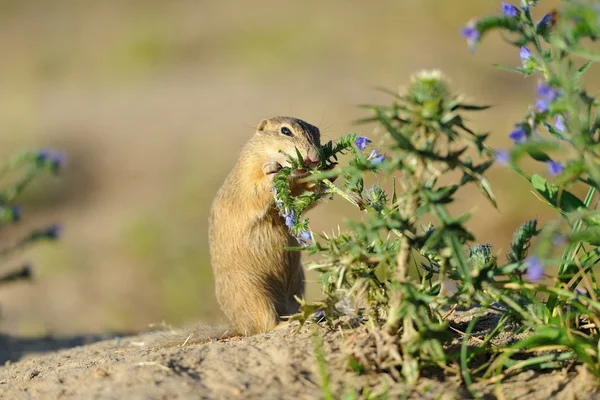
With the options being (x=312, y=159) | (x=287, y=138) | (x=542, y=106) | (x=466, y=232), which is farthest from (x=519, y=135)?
(x=287, y=138)

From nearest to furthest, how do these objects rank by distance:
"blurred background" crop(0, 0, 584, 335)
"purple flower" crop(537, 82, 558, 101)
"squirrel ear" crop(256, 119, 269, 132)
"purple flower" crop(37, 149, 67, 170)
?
"purple flower" crop(537, 82, 558, 101) < "squirrel ear" crop(256, 119, 269, 132) < "purple flower" crop(37, 149, 67, 170) < "blurred background" crop(0, 0, 584, 335)

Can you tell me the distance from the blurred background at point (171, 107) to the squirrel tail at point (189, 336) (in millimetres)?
1720

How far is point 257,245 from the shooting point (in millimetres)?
5246

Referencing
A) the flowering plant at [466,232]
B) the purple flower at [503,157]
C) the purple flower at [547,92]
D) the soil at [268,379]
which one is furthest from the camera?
the soil at [268,379]

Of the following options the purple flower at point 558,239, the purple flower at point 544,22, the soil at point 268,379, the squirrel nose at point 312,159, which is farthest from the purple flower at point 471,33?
the squirrel nose at point 312,159

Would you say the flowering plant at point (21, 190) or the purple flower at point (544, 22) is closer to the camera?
the purple flower at point (544, 22)

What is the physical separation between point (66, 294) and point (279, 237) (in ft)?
18.8

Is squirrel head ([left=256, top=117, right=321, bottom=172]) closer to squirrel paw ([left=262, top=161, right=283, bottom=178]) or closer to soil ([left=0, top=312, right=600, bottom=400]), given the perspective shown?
squirrel paw ([left=262, top=161, right=283, bottom=178])

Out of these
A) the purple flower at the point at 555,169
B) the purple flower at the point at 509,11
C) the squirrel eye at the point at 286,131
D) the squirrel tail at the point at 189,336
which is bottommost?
the squirrel tail at the point at 189,336

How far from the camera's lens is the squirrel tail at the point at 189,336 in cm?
512

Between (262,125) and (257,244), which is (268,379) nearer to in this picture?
(257,244)

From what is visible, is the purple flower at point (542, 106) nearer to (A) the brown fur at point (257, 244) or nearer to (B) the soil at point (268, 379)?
(B) the soil at point (268, 379)

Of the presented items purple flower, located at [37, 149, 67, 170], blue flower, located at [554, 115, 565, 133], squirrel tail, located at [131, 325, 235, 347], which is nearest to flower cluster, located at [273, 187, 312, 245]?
squirrel tail, located at [131, 325, 235, 347]

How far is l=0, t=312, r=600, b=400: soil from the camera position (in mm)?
3250
